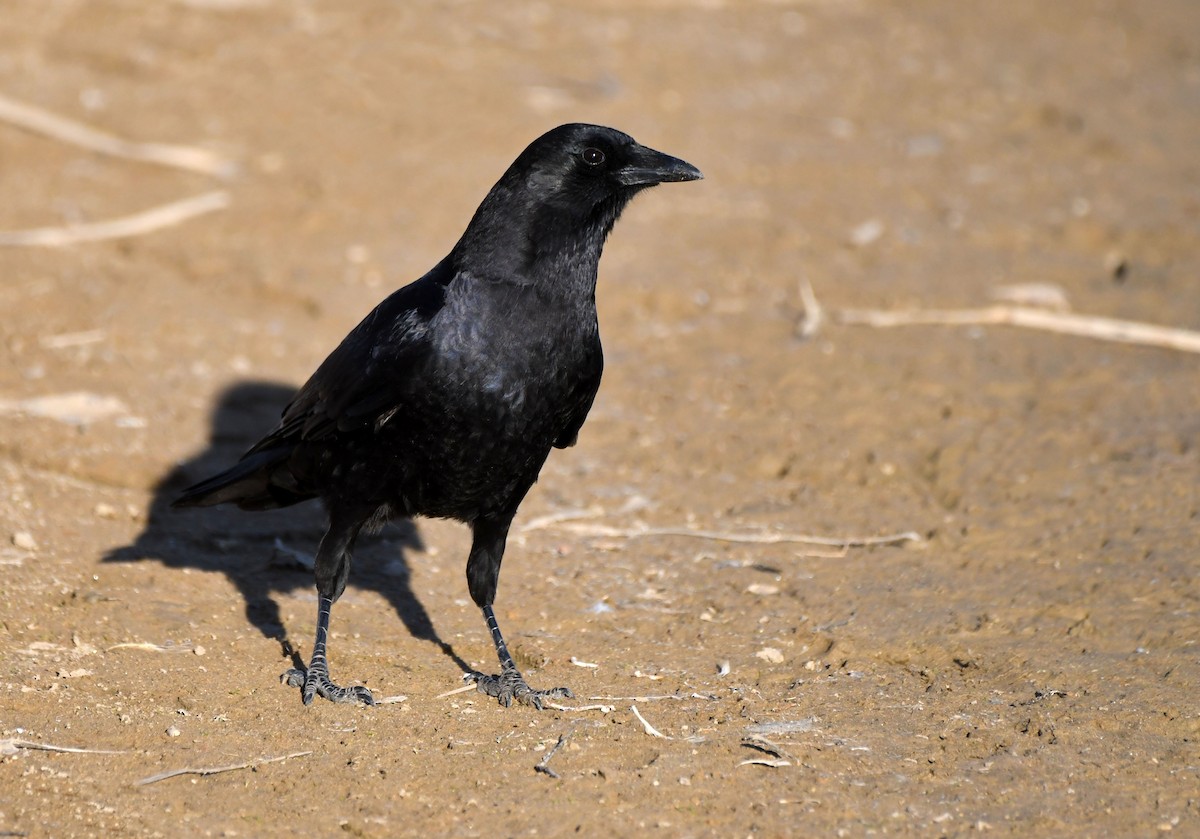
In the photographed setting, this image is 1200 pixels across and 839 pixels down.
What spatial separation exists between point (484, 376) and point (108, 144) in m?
5.66

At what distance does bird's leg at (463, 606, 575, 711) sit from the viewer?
420cm

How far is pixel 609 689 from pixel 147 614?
1.57 metres

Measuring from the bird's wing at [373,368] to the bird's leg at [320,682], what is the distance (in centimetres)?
66

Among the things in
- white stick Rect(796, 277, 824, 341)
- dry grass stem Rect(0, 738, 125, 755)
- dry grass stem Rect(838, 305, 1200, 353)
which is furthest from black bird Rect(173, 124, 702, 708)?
dry grass stem Rect(838, 305, 1200, 353)

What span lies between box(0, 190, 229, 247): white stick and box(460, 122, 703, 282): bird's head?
13.4 feet

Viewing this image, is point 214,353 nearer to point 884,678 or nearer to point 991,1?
point 884,678

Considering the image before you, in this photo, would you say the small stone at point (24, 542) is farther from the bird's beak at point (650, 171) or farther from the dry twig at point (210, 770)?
the bird's beak at point (650, 171)

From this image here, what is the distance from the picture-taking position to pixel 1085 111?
9875mm

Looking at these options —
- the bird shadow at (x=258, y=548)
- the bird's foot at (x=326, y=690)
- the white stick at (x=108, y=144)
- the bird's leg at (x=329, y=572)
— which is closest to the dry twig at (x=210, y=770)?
the bird's foot at (x=326, y=690)

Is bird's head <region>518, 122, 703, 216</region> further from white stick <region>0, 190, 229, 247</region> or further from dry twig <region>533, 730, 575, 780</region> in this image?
white stick <region>0, 190, 229, 247</region>

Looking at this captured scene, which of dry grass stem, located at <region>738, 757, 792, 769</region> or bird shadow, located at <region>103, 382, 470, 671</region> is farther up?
dry grass stem, located at <region>738, 757, 792, 769</region>

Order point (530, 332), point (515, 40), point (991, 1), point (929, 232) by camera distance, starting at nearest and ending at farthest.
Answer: point (530, 332), point (929, 232), point (515, 40), point (991, 1)

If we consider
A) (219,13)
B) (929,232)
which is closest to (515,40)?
(219,13)

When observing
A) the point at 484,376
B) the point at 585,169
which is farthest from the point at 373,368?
the point at 585,169
